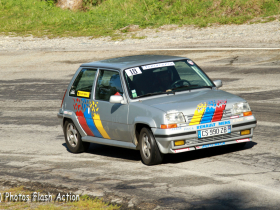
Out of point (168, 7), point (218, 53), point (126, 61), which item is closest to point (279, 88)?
point (126, 61)

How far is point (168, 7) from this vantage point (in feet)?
110

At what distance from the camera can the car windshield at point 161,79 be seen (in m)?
7.84

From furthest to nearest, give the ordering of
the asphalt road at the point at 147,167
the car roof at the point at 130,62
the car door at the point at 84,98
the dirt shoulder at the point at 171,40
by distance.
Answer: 1. the dirt shoulder at the point at 171,40
2. the car door at the point at 84,98
3. the car roof at the point at 130,62
4. the asphalt road at the point at 147,167

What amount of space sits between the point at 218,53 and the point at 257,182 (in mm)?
15591

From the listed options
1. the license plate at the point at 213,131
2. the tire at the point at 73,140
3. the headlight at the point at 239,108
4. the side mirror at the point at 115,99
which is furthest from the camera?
the tire at the point at 73,140

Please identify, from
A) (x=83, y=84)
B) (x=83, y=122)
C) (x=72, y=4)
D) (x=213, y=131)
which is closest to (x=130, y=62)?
(x=83, y=84)

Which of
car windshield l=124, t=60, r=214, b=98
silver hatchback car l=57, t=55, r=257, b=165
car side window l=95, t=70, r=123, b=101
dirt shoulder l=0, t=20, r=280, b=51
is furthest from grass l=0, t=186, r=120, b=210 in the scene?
dirt shoulder l=0, t=20, r=280, b=51

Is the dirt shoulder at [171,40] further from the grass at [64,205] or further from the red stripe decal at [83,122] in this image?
the grass at [64,205]

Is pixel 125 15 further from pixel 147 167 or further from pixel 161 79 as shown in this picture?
pixel 147 167

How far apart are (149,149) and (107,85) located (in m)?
1.59

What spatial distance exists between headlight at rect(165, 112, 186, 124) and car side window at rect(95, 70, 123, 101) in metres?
1.25

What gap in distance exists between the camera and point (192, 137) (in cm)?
705

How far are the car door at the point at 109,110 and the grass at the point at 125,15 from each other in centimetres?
2001

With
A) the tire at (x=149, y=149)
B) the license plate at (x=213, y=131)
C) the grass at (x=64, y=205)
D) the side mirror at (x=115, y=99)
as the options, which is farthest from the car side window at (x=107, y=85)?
the grass at (x=64, y=205)
